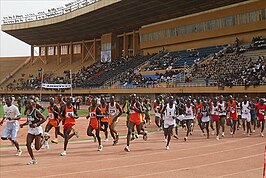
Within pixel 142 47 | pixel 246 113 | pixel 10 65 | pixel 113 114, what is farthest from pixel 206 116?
pixel 10 65

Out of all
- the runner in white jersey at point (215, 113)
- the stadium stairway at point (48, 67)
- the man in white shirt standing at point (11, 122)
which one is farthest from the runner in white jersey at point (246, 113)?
the stadium stairway at point (48, 67)

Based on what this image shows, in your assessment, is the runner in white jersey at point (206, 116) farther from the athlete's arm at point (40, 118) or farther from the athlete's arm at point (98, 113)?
the athlete's arm at point (40, 118)

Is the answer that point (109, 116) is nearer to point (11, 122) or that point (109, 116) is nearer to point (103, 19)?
point (11, 122)

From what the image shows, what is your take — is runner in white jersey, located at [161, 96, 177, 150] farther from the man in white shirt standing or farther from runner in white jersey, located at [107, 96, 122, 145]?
the man in white shirt standing

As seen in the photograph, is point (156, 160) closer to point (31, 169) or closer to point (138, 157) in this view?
point (138, 157)

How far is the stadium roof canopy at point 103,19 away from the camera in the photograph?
4694 centimetres

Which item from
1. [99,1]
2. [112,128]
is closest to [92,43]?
[99,1]

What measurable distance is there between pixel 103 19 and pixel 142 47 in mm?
7154

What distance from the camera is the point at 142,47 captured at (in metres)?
60.5

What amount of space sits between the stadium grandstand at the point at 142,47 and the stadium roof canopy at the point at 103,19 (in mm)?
119

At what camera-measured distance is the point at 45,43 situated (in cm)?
8000

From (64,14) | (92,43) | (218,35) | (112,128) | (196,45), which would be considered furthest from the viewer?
(92,43)

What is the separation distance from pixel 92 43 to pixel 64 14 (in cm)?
1357

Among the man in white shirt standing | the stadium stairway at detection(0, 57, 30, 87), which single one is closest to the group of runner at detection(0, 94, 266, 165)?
the man in white shirt standing
